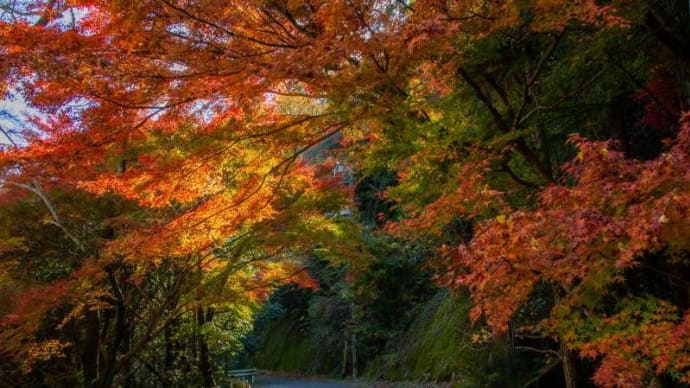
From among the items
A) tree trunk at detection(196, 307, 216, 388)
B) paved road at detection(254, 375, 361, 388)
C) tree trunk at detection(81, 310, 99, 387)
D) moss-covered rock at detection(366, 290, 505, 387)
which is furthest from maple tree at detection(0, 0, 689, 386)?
paved road at detection(254, 375, 361, 388)

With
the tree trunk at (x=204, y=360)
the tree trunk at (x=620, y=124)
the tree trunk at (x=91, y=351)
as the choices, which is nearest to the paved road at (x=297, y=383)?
the tree trunk at (x=204, y=360)

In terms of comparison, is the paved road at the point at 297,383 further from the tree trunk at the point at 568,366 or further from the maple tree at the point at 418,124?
the tree trunk at the point at 568,366

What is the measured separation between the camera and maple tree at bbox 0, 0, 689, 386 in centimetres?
394

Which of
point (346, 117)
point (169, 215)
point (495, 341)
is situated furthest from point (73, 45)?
point (495, 341)

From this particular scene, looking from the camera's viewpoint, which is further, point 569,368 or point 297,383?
point 297,383

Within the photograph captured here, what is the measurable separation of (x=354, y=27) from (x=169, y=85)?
1968 mm

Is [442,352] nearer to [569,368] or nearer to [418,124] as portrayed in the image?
[569,368]

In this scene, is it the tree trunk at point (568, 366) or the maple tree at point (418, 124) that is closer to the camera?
the maple tree at point (418, 124)

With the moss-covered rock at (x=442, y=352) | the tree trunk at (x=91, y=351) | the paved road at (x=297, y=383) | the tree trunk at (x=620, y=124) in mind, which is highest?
the tree trunk at (x=620, y=124)

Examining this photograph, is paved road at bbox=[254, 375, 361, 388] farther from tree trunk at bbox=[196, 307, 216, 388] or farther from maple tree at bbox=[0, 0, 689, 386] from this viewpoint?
maple tree at bbox=[0, 0, 689, 386]

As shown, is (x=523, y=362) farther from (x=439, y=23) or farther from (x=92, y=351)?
(x=92, y=351)

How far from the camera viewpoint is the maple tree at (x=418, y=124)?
3.94m

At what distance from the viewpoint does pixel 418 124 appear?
5.57 m

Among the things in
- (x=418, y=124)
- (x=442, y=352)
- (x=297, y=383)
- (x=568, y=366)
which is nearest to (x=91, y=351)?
(x=418, y=124)
